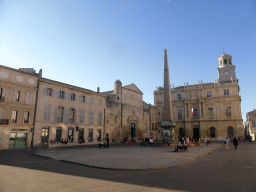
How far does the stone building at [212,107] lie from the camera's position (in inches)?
Answer: 1625

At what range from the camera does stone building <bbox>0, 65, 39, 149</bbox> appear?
60.5 feet

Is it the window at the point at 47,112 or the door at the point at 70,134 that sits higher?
the window at the point at 47,112

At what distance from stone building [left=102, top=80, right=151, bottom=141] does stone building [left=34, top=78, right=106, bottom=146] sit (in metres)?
2.29

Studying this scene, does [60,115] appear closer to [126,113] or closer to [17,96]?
[17,96]

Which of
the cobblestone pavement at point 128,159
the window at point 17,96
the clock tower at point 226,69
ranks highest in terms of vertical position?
the clock tower at point 226,69

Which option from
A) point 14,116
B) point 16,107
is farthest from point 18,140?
point 16,107

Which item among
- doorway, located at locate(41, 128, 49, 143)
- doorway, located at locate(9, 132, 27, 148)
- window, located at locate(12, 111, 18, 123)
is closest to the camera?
doorway, located at locate(9, 132, 27, 148)

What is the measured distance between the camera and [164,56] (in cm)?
2372

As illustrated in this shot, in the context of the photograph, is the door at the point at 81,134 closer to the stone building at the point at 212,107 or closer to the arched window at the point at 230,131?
the stone building at the point at 212,107

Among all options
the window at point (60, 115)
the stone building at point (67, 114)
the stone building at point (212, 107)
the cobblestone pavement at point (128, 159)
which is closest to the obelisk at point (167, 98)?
the cobblestone pavement at point (128, 159)

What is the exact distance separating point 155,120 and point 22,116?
2999cm

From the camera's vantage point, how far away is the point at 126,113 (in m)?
34.8

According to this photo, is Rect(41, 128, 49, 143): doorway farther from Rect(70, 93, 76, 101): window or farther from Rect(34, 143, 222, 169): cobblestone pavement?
Rect(34, 143, 222, 169): cobblestone pavement

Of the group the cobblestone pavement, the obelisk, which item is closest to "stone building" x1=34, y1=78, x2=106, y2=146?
the cobblestone pavement
